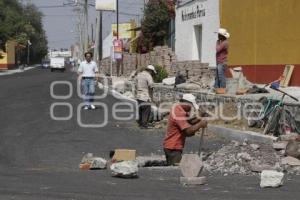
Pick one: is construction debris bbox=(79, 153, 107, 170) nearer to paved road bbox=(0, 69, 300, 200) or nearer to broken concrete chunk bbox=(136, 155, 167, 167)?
paved road bbox=(0, 69, 300, 200)

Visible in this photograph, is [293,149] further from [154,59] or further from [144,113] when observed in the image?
[154,59]

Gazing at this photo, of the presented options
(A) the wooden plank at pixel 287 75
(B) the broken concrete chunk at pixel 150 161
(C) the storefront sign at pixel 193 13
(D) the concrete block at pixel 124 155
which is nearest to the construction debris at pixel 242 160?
(B) the broken concrete chunk at pixel 150 161

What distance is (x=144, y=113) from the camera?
18.3 m

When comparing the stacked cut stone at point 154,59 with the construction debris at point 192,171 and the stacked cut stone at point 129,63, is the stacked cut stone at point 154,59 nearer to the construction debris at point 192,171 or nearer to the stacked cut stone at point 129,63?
the stacked cut stone at point 129,63

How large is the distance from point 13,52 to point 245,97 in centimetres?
9404

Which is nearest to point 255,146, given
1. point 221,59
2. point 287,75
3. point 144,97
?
point 144,97

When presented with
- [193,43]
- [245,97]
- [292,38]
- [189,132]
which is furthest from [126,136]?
[193,43]

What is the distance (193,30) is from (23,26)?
79.9 metres

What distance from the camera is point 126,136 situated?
54.2ft

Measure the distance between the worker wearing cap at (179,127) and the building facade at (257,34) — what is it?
8.64 metres

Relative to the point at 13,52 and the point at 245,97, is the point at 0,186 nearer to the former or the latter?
the point at 245,97

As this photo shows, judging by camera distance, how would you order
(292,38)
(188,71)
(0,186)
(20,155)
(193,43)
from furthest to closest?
(193,43) < (188,71) < (292,38) < (20,155) < (0,186)

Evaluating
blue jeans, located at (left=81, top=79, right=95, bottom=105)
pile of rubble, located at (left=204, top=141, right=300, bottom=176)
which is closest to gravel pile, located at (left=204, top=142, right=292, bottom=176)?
pile of rubble, located at (left=204, top=141, right=300, bottom=176)

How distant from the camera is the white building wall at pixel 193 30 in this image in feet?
97.4
